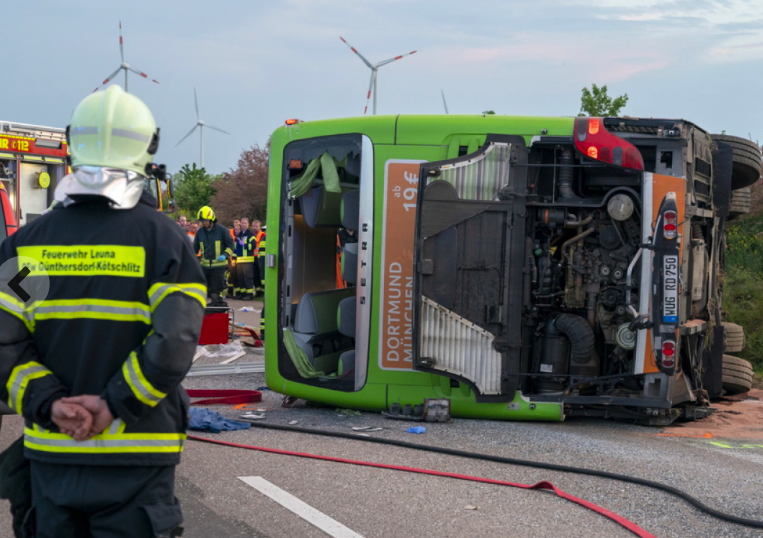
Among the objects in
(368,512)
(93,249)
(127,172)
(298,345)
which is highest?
(127,172)

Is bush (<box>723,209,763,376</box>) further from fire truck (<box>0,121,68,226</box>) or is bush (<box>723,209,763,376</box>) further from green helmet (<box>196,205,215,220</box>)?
fire truck (<box>0,121,68,226</box>)

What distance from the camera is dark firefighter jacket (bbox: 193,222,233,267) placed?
14.9m

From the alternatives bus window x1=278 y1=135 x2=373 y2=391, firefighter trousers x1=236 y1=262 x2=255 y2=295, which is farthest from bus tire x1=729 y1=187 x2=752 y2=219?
firefighter trousers x1=236 y1=262 x2=255 y2=295

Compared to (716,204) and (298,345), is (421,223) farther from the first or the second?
(716,204)

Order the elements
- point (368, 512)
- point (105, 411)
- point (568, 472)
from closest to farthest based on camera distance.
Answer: point (105, 411) → point (368, 512) → point (568, 472)

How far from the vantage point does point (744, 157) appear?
8.73 metres

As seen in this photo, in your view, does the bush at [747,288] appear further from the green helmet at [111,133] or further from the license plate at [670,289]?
the green helmet at [111,133]

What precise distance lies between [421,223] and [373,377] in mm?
1423

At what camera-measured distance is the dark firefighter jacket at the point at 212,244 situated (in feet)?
49.0

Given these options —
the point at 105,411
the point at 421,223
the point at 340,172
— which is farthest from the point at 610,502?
the point at 340,172

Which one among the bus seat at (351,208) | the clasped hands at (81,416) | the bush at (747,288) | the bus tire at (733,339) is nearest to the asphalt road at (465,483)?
the bus seat at (351,208)

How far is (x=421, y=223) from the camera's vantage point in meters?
7.12

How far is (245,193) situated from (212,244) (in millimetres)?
18905

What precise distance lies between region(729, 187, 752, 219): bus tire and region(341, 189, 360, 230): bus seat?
12.9 ft
